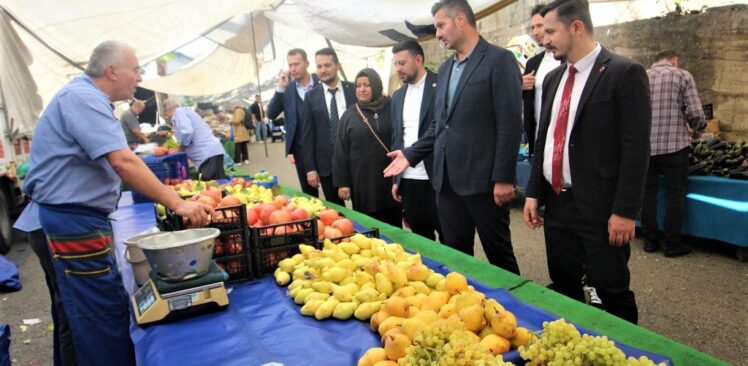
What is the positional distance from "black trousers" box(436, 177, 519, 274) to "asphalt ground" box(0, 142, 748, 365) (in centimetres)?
140

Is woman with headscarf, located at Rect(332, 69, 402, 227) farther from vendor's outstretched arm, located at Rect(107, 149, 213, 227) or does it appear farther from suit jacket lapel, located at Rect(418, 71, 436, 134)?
vendor's outstretched arm, located at Rect(107, 149, 213, 227)

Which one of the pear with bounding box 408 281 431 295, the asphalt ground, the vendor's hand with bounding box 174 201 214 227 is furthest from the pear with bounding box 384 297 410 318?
the asphalt ground

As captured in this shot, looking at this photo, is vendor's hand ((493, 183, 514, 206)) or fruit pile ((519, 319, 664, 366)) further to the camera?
vendor's hand ((493, 183, 514, 206))

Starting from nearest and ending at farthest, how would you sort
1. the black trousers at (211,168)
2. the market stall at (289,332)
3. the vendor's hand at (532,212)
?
the market stall at (289,332)
the vendor's hand at (532,212)
the black trousers at (211,168)

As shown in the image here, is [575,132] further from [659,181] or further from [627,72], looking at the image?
[659,181]

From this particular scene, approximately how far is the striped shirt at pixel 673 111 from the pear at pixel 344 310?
174 inches

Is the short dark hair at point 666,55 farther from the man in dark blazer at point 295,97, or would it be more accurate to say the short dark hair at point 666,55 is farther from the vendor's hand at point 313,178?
the vendor's hand at point 313,178

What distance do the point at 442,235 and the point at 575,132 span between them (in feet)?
4.76

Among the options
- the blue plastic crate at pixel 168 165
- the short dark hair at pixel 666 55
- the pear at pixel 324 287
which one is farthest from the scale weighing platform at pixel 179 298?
the short dark hair at pixel 666 55

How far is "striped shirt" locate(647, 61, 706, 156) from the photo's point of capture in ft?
16.4

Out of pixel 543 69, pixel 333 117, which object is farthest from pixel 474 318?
pixel 333 117

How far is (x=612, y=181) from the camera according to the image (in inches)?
99.0

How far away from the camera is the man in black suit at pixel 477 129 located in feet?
10.1

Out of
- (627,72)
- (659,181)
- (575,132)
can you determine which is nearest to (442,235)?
(575,132)
